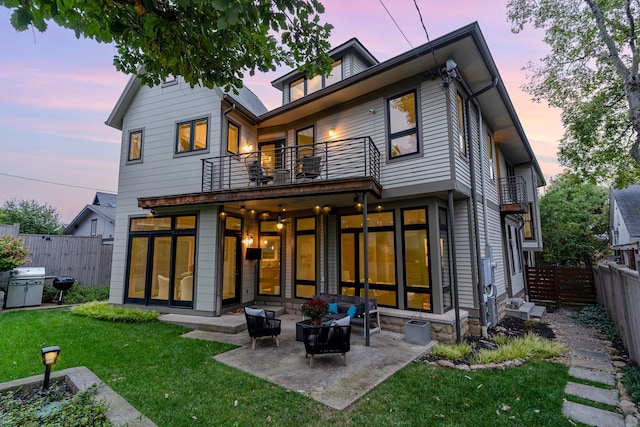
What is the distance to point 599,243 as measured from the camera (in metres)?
19.7

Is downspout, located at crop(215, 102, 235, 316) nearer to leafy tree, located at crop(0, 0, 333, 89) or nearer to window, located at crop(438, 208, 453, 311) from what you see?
leafy tree, located at crop(0, 0, 333, 89)

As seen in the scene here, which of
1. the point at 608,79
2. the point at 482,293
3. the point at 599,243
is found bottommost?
the point at 482,293

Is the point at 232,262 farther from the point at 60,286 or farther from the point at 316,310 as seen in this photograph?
the point at 60,286

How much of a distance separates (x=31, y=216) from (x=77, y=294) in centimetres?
1577

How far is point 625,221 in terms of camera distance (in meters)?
15.5

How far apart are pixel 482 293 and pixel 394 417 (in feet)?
15.1

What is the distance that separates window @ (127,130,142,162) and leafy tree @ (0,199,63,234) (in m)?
17.1

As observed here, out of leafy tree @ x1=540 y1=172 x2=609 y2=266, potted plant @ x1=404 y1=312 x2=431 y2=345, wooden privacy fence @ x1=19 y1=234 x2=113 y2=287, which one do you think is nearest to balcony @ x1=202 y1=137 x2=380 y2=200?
potted plant @ x1=404 y1=312 x2=431 y2=345

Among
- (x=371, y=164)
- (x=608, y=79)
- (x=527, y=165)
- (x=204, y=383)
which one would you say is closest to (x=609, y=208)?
(x=527, y=165)

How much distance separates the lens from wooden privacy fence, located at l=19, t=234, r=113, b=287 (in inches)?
435

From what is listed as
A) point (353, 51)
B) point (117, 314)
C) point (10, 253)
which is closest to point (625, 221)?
point (353, 51)

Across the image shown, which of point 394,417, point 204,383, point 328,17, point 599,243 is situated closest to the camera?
point 394,417

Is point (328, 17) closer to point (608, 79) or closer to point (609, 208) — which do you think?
point (608, 79)

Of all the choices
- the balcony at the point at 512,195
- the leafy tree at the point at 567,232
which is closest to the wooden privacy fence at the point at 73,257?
the balcony at the point at 512,195
